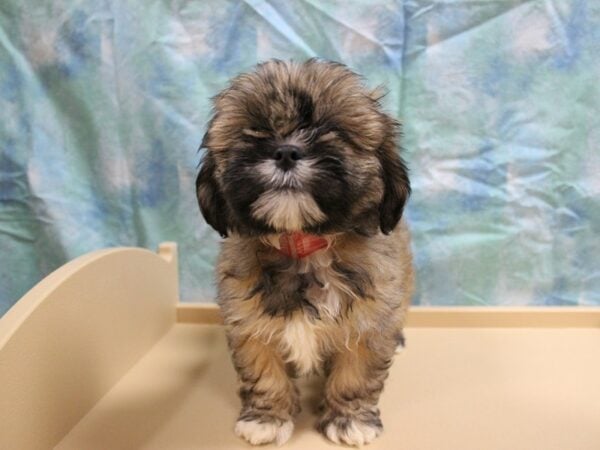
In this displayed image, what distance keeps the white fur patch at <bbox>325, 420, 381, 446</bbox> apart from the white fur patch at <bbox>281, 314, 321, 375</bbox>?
15 cm

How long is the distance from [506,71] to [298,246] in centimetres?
105

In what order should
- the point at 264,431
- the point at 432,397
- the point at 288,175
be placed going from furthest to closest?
the point at 432,397, the point at 264,431, the point at 288,175

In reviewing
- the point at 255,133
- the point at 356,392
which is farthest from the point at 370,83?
the point at 356,392

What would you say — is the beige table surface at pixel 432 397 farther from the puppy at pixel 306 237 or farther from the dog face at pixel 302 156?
the dog face at pixel 302 156

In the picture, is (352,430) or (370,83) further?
(370,83)

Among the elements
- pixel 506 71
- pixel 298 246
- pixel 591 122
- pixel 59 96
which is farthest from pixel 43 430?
pixel 591 122

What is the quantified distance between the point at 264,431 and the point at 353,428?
192 mm

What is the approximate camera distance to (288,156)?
1.06 m

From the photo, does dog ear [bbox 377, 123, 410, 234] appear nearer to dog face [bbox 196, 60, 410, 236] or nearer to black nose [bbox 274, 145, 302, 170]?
dog face [bbox 196, 60, 410, 236]

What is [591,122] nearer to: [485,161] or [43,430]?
[485,161]

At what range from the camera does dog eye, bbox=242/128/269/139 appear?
1120mm

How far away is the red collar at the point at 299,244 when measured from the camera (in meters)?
1.23

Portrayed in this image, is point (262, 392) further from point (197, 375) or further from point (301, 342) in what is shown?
point (197, 375)

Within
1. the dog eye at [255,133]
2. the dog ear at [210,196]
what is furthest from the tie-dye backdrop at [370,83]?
the dog eye at [255,133]
